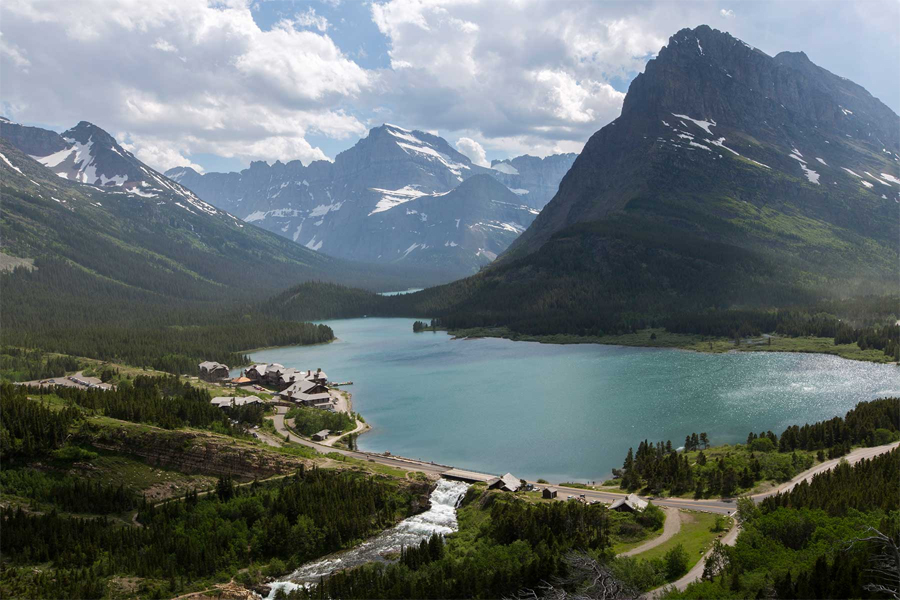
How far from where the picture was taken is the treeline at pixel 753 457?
196ft

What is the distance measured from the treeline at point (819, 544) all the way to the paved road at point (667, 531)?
4.58m

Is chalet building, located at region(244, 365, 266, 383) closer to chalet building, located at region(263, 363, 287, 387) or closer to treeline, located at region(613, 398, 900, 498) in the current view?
chalet building, located at region(263, 363, 287, 387)

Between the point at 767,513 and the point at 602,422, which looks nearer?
the point at 767,513

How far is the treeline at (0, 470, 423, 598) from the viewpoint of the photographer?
49.9 meters

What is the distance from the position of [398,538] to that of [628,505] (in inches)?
714

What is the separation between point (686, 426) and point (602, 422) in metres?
10.3

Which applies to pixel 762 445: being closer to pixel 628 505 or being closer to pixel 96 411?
pixel 628 505

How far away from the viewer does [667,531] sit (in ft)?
166

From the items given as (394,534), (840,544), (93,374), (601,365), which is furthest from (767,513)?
(93,374)

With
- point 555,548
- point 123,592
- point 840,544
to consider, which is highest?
point 840,544

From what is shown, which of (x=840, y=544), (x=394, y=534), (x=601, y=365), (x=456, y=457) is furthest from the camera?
(x=601, y=365)

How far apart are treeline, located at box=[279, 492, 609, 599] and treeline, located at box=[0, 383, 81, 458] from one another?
31.8 m

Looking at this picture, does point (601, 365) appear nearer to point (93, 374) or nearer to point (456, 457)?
point (456, 457)

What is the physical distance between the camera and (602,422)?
90.6m
